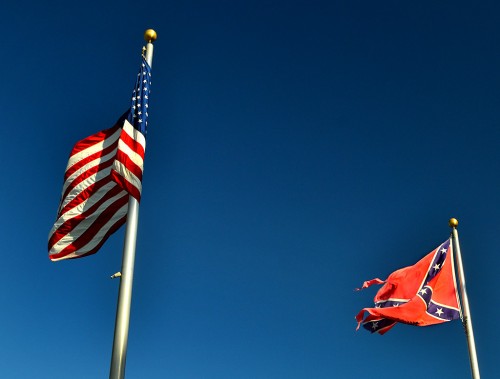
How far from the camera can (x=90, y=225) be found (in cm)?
1248

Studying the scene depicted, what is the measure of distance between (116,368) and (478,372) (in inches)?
477

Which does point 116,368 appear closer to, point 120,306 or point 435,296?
point 120,306

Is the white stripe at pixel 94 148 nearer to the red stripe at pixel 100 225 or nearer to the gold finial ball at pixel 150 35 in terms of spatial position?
the red stripe at pixel 100 225

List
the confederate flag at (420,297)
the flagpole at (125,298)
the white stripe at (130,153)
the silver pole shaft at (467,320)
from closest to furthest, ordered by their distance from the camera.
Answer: the flagpole at (125,298), the white stripe at (130,153), the silver pole shaft at (467,320), the confederate flag at (420,297)

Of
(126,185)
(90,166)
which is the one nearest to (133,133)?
(126,185)

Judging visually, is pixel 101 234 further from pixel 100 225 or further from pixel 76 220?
pixel 76 220

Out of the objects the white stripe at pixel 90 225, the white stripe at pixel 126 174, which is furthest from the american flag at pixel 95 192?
the white stripe at pixel 126 174

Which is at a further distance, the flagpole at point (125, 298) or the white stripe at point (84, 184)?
the white stripe at point (84, 184)

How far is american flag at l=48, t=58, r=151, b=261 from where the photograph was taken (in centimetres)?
1223

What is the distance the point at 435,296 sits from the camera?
62.1ft

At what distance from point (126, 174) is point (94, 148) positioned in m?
1.84

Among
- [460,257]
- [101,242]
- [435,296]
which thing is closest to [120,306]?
[101,242]

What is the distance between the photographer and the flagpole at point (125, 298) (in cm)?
974

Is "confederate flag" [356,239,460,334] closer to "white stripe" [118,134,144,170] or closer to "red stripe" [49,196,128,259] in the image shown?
"red stripe" [49,196,128,259]
